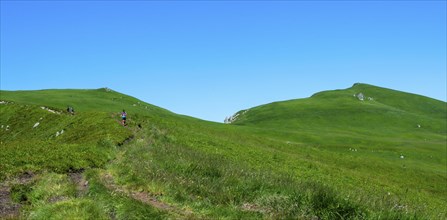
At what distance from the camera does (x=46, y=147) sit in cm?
3111

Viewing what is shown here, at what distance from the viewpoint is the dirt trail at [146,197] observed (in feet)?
54.6

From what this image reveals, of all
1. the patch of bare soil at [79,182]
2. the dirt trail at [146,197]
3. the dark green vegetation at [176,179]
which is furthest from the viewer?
the patch of bare soil at [79,182]

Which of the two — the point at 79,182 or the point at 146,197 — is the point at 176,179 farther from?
the point at 79,182

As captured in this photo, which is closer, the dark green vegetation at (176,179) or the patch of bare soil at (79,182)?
the dark green vegetation at (176,179)

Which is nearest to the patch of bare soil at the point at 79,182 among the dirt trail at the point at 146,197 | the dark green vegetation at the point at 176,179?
the dark green vegetation at the point at 176,179

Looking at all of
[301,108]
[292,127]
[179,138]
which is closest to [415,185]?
[179,138]

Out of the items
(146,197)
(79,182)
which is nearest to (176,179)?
(146,197)

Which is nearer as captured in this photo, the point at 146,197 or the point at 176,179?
the point at 146,197

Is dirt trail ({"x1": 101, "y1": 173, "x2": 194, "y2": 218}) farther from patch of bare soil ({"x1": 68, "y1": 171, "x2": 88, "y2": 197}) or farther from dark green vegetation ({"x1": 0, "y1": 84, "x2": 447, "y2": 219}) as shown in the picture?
patch of bare soil ({"x1": 68, "y1": 171, "x2": 88, "y2": 197})

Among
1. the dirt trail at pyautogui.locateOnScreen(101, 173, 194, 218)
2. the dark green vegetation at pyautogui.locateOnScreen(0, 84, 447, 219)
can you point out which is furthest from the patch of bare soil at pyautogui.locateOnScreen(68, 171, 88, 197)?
the dirt trail at pyautogui.locateOnScreen(101, 173, 194, 218)

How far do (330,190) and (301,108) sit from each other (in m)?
179

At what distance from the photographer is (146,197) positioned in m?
19.2

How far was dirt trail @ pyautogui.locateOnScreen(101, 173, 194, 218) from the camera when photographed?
16.6 m

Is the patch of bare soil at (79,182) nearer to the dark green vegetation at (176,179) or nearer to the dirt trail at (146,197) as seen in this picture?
the dark green vegetation at (176,179)
